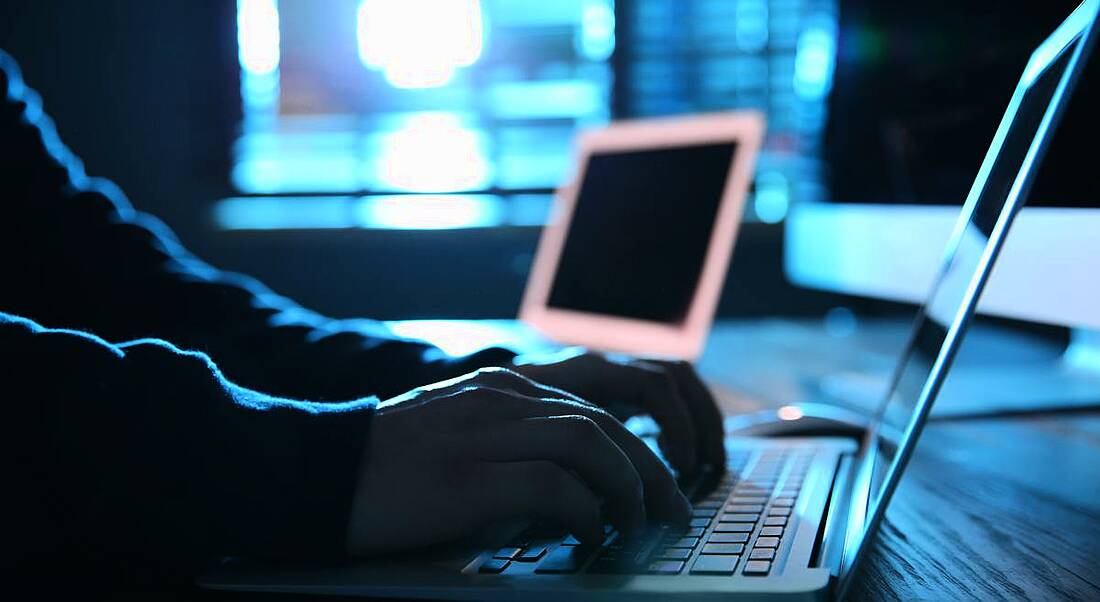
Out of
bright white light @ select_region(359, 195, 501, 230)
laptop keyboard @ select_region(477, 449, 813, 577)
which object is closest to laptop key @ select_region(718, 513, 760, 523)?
laptop keyboard @ select_region(477, 449, 813, 577)

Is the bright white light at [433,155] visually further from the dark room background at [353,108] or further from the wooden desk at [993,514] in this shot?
the wooden desk at [993,514]

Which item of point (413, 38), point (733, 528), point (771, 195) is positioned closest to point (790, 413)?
point (733, 528)

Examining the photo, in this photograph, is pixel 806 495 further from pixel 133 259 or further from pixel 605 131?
pixel 605 131

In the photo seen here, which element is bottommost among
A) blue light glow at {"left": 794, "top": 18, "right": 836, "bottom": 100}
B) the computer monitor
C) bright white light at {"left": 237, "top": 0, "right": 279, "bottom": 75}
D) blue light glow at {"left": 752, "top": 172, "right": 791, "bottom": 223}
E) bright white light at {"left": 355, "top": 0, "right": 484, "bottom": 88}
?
the computer monitor

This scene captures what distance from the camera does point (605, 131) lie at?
1647 millimetres

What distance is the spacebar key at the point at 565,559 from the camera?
42 centimetres

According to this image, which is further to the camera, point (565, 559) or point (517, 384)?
point (517, 384)

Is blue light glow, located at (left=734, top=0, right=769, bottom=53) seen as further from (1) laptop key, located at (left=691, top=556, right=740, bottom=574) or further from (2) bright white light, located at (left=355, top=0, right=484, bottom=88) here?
(1) laptop key, located at (left=691, top=556, right=740, bottom=574)

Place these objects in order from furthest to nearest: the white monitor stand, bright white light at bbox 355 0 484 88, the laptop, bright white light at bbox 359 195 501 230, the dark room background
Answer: bright white light at bbox 355 0 484 88 < bright white light at bbox 359 195 501 230 < the dark room background < the white monitor stand < the laptop

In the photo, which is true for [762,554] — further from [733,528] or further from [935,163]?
[935,163]

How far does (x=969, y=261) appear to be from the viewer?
0.65 meters

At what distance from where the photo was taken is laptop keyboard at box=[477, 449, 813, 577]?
416mm

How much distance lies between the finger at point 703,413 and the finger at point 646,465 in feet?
0.64

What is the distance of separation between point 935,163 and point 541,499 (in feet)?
2.89
